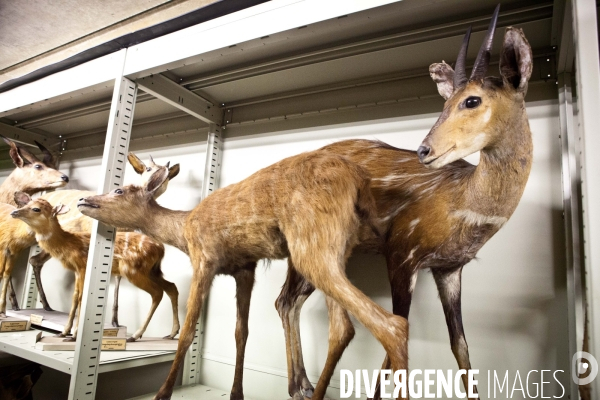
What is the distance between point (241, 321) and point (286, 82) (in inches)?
36.3

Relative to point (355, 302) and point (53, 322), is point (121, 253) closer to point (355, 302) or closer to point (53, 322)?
point (53, 322)

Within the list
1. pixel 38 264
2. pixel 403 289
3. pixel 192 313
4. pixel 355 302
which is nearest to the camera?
pixel 355 302

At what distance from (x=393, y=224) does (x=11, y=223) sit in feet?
6.56

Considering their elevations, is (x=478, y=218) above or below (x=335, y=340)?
above

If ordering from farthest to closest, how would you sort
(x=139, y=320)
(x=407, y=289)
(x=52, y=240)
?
1. (x=139, y=320)
2. (x=52, y=240)
3. (x=407, y=289)

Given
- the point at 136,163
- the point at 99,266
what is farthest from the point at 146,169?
the point at 99,266

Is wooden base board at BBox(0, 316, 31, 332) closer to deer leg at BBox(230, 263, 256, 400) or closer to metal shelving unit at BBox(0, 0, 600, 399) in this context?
metal shelving unit at BBox(0, 0, 600, 399)

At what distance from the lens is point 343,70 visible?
1411mm

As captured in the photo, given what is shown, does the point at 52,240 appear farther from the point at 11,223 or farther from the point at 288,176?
the point at 288,176

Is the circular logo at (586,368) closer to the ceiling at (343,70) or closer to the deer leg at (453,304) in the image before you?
the deer leg at (453,304)

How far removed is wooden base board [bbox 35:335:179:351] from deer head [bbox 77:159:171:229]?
1.63 ft

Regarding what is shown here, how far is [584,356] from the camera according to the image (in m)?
0.71

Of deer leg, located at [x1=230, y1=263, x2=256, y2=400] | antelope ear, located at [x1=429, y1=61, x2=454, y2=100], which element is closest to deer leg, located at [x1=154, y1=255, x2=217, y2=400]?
deer leg, located at [x1=230, y1=263, x2=256, y2=400]

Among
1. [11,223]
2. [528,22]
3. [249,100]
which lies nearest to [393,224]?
[528,22]
